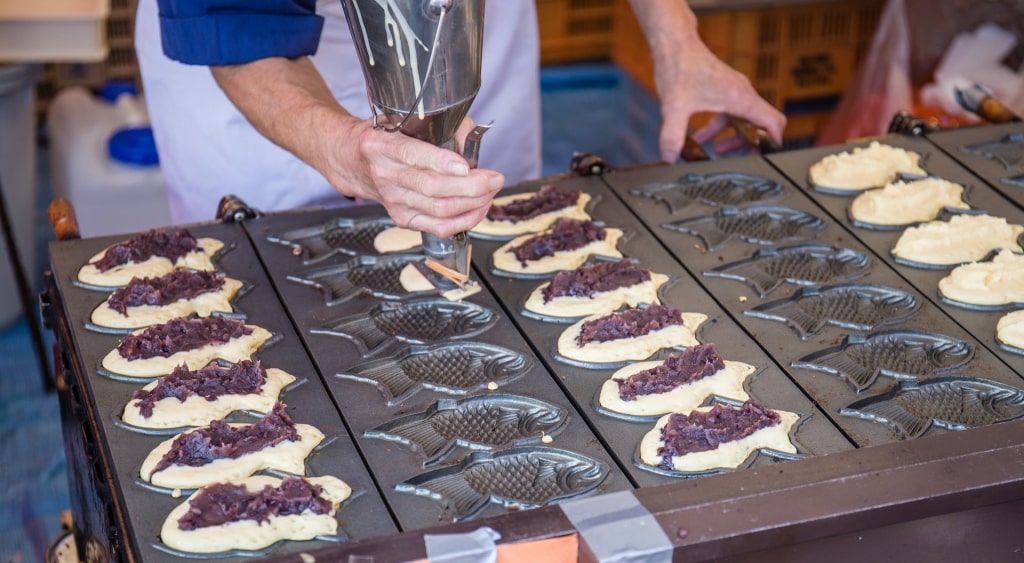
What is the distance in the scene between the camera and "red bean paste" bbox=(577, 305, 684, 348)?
1840 millimetres

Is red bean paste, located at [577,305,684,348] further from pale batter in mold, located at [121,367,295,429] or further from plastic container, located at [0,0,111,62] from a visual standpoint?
plastic container, located at [0,0,111,62]

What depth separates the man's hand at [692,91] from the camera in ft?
8.63

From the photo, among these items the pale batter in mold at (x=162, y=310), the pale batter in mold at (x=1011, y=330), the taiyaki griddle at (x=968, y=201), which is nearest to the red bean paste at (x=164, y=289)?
the pale batter in mold at (x=162, y=310)

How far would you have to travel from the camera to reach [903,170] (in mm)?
2418

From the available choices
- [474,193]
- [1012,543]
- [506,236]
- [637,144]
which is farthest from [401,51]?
[637,144]

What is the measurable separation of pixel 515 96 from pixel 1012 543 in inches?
69.4

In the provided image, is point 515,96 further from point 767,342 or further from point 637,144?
point 637,144

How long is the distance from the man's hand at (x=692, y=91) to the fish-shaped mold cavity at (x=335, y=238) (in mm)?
780

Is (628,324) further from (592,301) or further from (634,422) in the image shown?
(634,422)

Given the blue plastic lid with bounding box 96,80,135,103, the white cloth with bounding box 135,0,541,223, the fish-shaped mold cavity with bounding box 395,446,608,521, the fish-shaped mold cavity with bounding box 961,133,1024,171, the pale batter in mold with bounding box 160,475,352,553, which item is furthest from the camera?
the blue plastic lid with bounding box 96,80,135,103

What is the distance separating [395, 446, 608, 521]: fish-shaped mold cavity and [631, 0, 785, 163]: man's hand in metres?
1.23

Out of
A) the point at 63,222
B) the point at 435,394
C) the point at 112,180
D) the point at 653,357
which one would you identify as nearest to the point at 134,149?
the point at 112,180

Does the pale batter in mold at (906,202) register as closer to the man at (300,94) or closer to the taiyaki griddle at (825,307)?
the taiyaki griddle at (825,307)

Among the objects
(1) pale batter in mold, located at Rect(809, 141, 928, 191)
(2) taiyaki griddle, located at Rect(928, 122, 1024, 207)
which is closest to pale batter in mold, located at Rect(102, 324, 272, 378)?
(1) pale batter in mold, located at Rect(809, 141, 928, 191)
